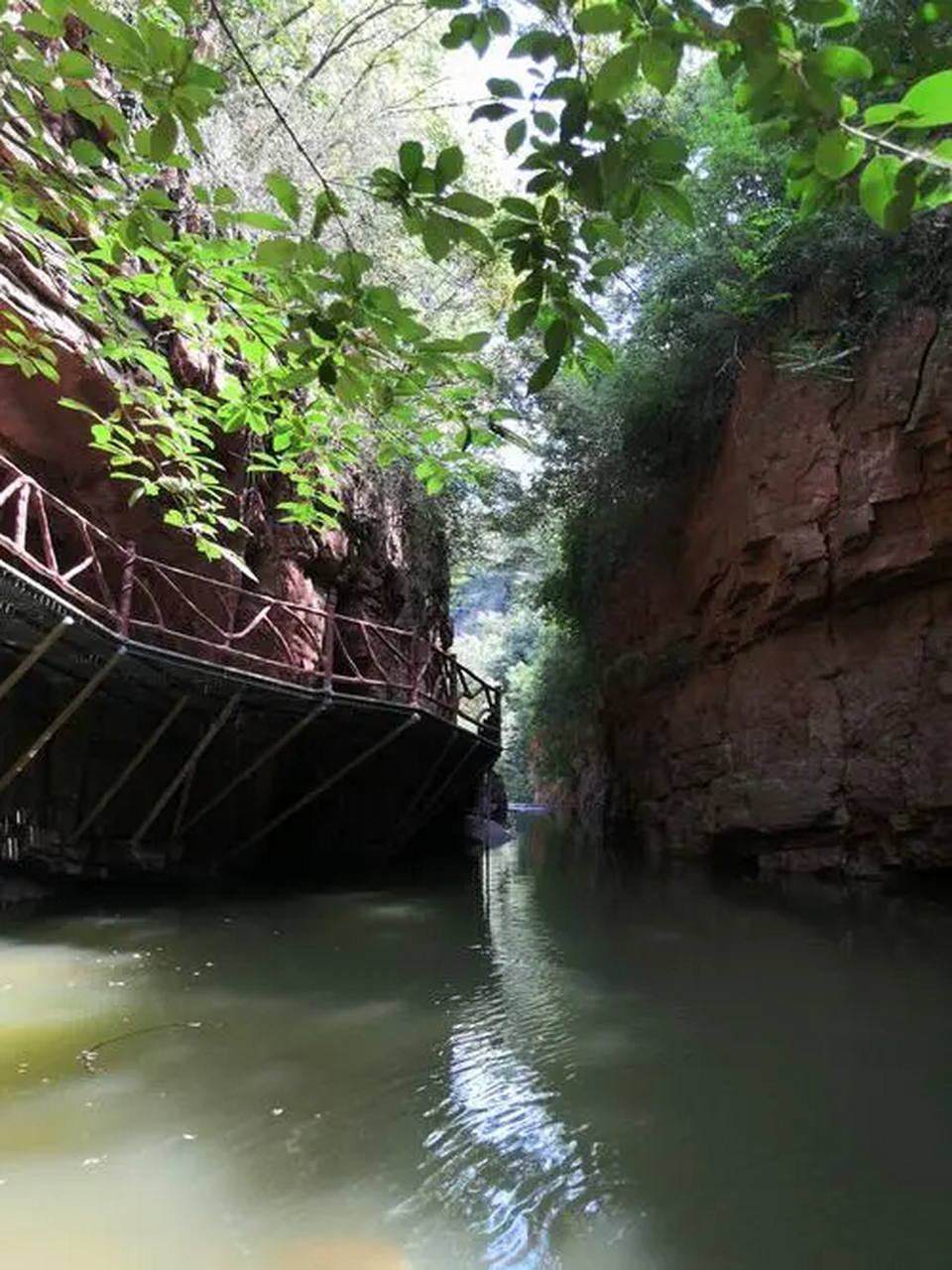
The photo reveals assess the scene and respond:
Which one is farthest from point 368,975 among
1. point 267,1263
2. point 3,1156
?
point 267,1263

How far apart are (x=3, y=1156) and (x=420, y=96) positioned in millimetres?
15686

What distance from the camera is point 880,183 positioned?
1.54 metres

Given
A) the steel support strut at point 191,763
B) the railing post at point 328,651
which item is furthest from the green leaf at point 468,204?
the railing post at point 328,651

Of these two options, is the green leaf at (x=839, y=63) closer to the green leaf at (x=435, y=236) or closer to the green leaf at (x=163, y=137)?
the green leaf at (x=435, y=236)

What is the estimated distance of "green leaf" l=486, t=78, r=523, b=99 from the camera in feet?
6.03

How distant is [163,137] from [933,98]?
1434 millimetres

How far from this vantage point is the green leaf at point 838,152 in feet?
5.08

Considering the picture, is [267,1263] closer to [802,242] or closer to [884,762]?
[884,762]

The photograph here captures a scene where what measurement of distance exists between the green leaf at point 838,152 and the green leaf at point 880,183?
0.13ft

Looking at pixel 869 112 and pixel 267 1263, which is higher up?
pixel 869 112

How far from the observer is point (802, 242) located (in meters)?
12.0

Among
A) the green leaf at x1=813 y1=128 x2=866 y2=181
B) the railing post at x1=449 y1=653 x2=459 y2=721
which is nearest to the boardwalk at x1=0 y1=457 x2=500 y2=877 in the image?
the railing post at x1=449 y1=653 x2=459 y2=721

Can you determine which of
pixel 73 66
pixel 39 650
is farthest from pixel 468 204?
pixel 39 650

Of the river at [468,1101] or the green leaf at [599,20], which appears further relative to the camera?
the river at [468,1101]
